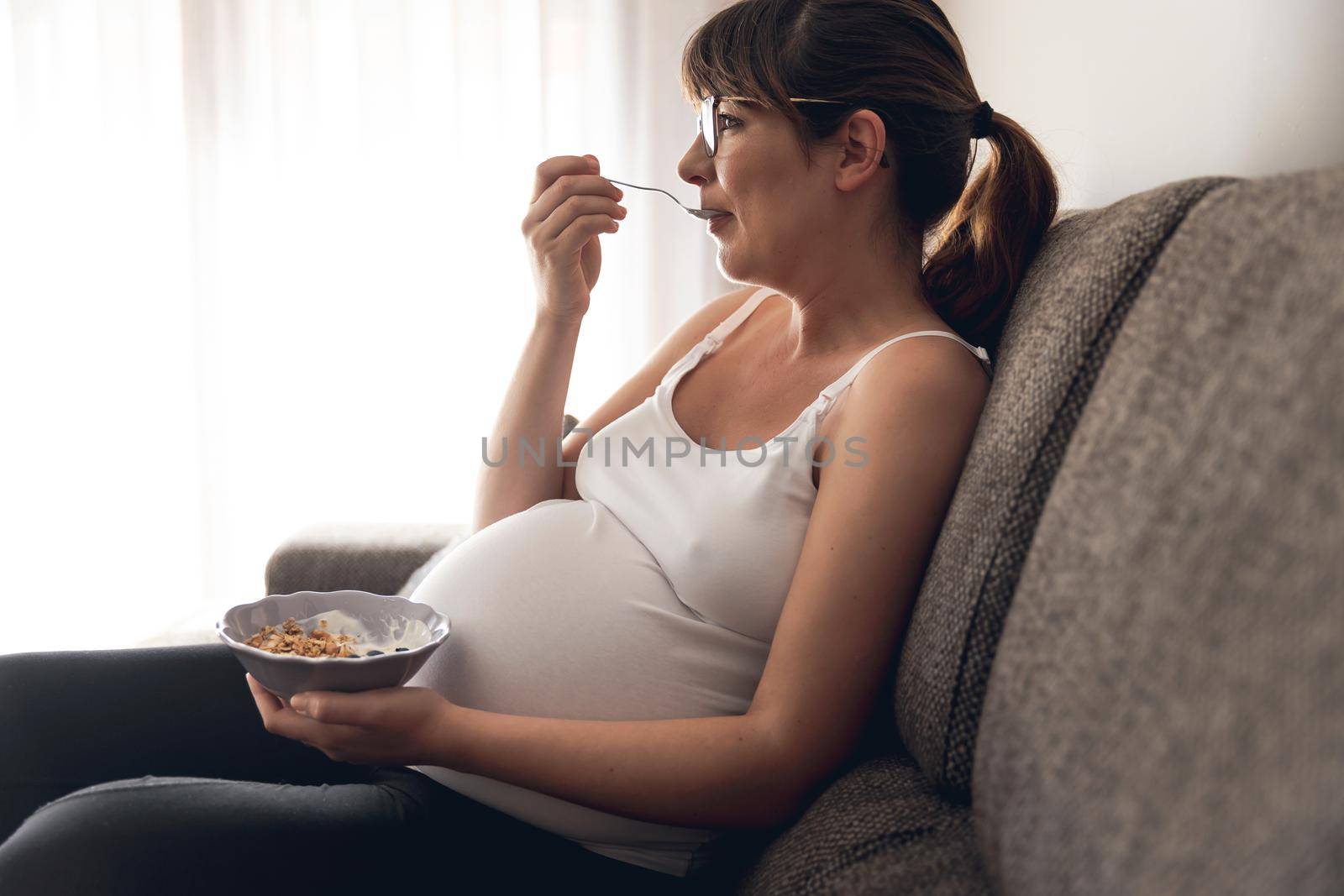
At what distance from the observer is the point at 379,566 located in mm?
1414

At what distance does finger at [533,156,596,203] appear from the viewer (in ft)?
3.98

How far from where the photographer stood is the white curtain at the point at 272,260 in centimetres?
258

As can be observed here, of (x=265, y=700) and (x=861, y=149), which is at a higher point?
(x=861, y=149)

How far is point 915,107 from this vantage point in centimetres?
102

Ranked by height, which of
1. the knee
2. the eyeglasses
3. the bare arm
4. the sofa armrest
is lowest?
the sofa armrest

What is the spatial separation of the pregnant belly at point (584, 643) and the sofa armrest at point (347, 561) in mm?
435

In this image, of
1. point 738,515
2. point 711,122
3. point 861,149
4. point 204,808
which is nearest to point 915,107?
point 861,149

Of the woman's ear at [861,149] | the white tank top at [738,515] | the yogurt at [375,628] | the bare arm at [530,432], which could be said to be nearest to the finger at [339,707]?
the yogurt at [375,628]

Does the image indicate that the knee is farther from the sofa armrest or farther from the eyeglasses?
the eyeglasses

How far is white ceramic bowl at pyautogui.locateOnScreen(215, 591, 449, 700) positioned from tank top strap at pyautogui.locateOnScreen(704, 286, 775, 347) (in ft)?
1.66

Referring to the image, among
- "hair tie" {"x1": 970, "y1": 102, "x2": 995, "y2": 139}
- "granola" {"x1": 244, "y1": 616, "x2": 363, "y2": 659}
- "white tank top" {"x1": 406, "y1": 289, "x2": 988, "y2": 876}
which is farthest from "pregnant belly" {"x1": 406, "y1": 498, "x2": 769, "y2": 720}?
"hair tie" {"x1": 970, "y1": 102, "x2": 995, "y2": 139}

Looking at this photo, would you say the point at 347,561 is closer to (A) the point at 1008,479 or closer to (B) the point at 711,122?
(B) the point at 711,122

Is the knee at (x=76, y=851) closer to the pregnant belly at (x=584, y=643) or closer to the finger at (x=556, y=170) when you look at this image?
the pregnant belly at (x=584, y=643)

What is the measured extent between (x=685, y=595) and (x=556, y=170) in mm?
583
